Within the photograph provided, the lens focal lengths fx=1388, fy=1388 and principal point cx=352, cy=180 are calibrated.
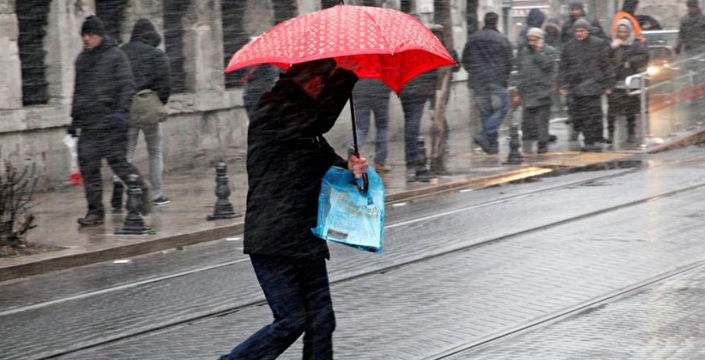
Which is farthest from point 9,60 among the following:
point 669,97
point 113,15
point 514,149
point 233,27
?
point 669,97

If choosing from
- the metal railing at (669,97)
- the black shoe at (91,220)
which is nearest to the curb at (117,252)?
the black shoe at (91,220)

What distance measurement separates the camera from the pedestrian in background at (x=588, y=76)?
64.6ft

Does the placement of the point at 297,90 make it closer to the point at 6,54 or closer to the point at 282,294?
the point at 282,294

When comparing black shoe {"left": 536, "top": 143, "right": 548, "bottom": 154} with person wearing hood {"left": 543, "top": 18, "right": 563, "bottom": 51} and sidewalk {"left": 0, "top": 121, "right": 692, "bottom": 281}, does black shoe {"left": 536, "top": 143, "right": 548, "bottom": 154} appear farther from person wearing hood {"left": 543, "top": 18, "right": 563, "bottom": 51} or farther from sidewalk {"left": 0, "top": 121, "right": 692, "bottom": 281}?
person wearing hood {"left": 543, "top": 18, "right": 563, "bottom": 51}

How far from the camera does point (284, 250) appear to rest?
590 centimetres

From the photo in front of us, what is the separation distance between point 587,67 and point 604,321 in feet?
39.5

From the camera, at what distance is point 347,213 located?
233 inches

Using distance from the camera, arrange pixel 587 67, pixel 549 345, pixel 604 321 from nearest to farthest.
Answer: pixel 549 345 < pixel 604 321 < pixel 587 67

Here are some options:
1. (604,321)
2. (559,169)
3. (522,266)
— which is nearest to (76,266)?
(522,266)

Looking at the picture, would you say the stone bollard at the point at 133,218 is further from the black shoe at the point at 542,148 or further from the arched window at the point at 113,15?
the black shoe at the point at 542,148

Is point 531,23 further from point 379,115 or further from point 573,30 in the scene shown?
point 379,115

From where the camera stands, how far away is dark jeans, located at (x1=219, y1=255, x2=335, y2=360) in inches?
235

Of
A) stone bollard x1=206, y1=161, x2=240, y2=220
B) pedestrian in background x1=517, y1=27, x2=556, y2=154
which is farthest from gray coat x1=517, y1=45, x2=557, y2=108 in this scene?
stone bollard x1=206, y1=161, x2=240, y2=220

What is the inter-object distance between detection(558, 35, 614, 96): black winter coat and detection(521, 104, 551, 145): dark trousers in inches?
25.5
